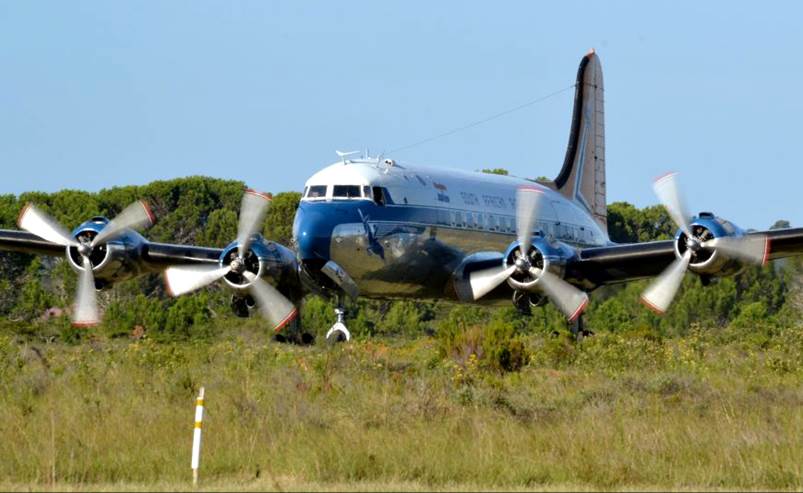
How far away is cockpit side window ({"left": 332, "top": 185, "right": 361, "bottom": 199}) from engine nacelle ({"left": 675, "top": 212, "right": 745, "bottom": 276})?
22.9 ft

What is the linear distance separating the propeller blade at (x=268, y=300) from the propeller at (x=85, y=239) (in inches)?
106

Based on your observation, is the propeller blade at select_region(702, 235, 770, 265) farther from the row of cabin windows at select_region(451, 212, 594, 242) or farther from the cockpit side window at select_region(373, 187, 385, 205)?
the cockpit side window at select_region(373, 187, 385, 205)

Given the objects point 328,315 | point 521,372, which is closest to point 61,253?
point 521,372

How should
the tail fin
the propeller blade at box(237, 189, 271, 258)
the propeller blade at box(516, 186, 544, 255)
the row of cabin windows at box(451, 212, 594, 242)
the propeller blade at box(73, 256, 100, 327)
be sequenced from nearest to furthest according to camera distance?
the propeller blade at box(237, 189, 271, 258)
the propeller blade at box(73, 256, 100, 327)
the propeller blade at box(516, 186, 544, 255)
the row of cabin windows at box(451, 212, 594, 242)
the tail fin


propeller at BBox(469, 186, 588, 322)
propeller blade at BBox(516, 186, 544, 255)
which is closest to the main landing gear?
propeller at BBox(469, 186, 588, 322)

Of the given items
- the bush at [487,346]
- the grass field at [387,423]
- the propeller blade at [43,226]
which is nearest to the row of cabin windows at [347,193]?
the grass field at [387,423]

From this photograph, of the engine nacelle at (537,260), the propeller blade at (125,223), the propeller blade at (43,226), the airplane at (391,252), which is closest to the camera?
the airplane at (391,252)

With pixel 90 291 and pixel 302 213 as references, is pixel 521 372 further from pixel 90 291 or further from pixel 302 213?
pixel 90 291

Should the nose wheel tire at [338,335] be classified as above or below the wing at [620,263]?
below

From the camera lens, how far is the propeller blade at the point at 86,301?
31.0 m

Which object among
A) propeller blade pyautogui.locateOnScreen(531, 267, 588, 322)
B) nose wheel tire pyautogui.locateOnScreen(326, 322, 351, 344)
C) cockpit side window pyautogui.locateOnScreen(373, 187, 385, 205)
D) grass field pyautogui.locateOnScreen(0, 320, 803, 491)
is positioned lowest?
grass field pyautogui.locateOnScreen(0, 320, 803, 491)

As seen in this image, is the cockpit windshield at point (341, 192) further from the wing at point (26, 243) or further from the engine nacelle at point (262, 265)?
the wing at point (26, 243)

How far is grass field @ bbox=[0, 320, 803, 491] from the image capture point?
16.6 m

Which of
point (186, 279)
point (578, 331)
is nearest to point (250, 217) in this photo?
point (186, 279)
